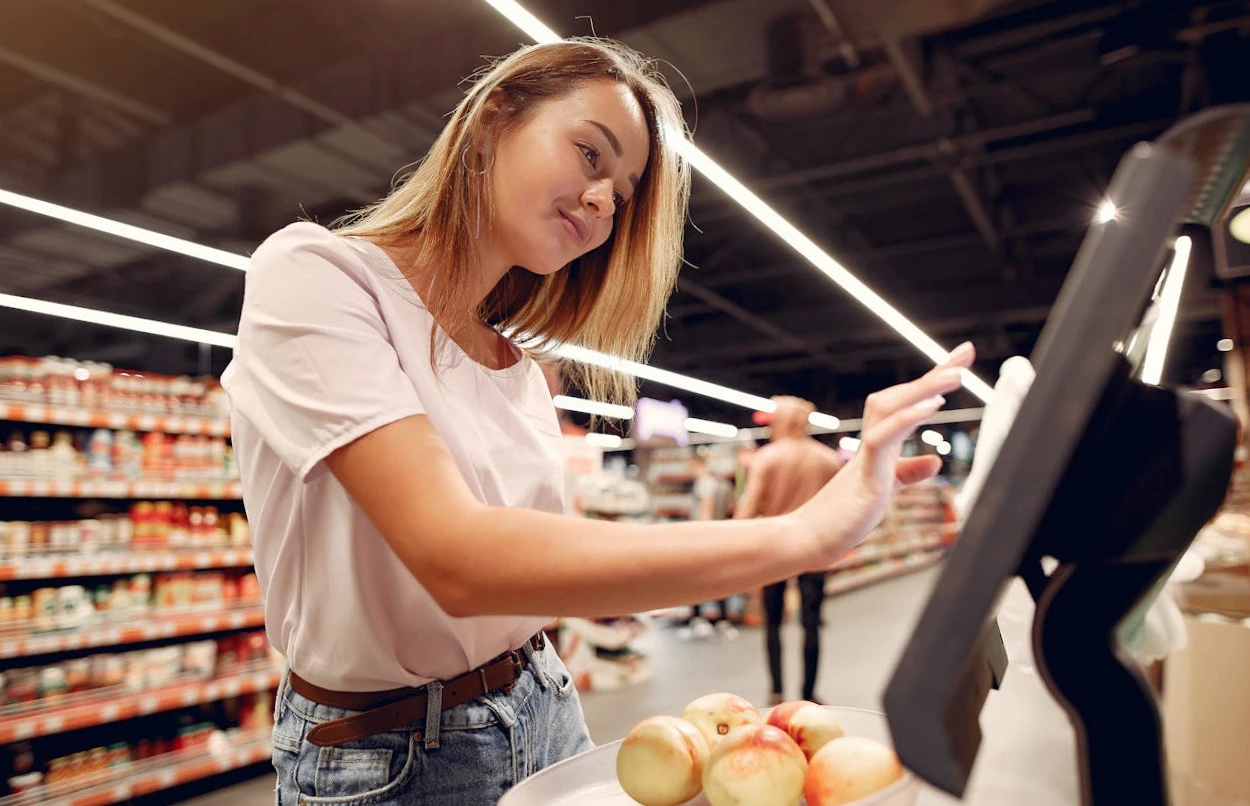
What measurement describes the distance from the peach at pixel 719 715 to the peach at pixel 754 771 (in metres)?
0.11

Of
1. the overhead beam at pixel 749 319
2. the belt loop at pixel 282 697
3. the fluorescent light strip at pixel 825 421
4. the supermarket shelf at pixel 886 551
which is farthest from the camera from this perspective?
the fluorescent light strip at pixel 825 421

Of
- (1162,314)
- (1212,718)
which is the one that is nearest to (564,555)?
(1162,314)

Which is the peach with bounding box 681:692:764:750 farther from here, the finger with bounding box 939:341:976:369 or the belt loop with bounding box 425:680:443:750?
the finger with bounding box 939:341:976:369

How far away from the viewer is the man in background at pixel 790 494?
19.1 feet

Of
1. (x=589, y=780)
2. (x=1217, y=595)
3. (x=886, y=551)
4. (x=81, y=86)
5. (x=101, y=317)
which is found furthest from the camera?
(x=886, y=551)

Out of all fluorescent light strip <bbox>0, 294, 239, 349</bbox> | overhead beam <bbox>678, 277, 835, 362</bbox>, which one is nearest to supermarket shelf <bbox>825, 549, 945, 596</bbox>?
overhead beam <bbox>678, 277, 835, 362</bbox>

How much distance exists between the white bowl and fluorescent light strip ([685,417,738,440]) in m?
19.7

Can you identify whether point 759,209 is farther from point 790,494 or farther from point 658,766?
point 658,766

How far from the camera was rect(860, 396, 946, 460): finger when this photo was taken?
2.07 feet

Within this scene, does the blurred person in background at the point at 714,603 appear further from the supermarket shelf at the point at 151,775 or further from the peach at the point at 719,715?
the peach at the point at 719,715

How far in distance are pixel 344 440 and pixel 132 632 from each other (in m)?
4.42

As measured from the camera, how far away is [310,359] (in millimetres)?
809

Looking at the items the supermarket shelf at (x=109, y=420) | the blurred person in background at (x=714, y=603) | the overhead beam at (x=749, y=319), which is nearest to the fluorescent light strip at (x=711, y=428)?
the overhead beam at (x=749, y=319)

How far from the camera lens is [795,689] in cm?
657
